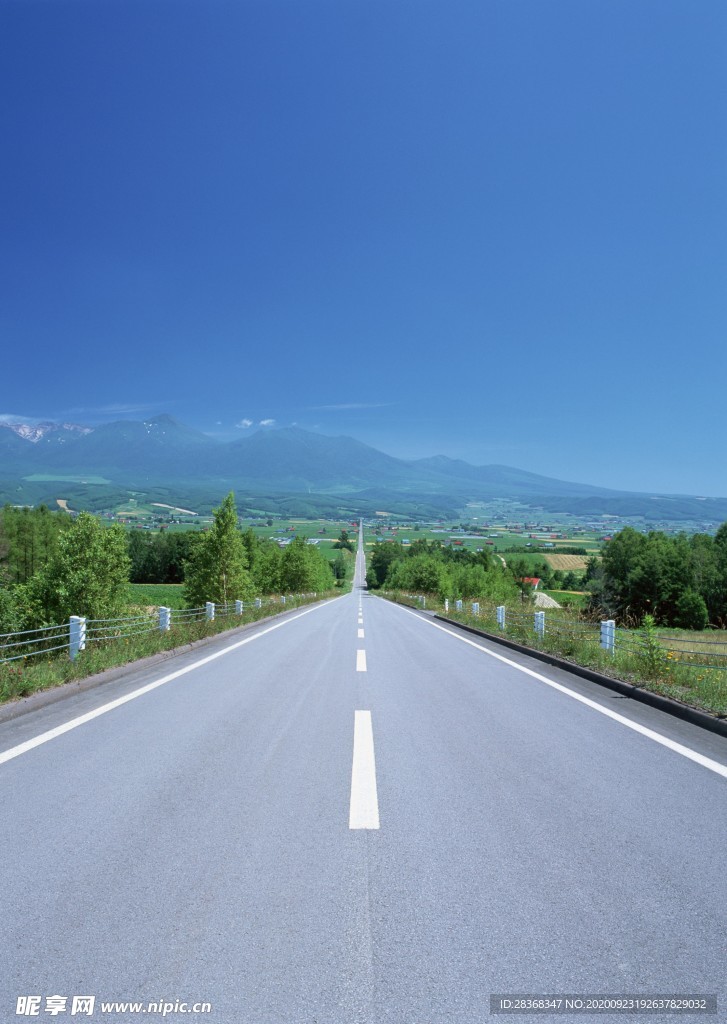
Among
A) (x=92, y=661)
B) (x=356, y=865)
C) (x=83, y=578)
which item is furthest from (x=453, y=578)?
(x=356, y=865)

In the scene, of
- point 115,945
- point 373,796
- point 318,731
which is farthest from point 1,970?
point 318,731

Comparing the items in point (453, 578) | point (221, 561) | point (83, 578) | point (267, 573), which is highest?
point (221, 561)

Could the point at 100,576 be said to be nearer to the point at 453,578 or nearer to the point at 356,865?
the point at 356,865

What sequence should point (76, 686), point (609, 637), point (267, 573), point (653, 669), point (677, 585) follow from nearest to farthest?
point (76, 686), point (653, 669), point (609, 637), point (267, 573), point (677, 585)

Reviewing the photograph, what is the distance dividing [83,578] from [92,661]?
26.2 m

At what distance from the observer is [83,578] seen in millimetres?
33062

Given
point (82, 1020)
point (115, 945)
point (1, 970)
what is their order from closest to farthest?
1. point (82, 1020)
2. point (1, 970)
3. point (115, 945)

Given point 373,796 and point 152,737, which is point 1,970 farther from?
point 152,737

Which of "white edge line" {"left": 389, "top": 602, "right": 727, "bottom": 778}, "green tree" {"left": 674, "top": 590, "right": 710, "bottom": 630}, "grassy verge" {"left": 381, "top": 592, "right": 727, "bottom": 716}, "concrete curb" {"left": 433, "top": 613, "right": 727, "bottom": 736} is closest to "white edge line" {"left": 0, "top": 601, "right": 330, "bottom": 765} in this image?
"white edge line" {"left": 389, "top": 602, "right": 727, "bottom": 778}

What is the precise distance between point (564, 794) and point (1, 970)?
363 cm

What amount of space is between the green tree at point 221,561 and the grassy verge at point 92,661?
53.1 feet

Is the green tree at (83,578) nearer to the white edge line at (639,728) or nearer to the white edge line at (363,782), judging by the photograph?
the white edge line at (639,728)

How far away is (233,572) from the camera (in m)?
34.5

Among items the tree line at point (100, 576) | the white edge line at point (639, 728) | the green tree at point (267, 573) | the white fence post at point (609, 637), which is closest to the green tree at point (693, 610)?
the green tree at point (267, 573)
